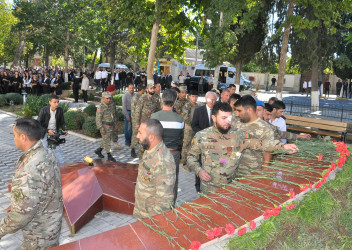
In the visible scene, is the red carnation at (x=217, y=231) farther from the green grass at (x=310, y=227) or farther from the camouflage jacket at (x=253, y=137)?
the camouflage jacket at (x=253, y=137)

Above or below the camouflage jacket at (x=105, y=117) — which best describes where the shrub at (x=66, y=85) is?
above

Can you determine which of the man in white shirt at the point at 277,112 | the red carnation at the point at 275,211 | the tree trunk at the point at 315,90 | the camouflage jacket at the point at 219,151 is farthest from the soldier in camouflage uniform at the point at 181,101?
the tree trunk at the point at 315,90

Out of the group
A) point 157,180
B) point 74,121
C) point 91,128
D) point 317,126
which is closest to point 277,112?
point 157,180

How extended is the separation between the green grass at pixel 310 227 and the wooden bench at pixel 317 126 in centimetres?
844

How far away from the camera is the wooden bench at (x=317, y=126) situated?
10953 millimetres

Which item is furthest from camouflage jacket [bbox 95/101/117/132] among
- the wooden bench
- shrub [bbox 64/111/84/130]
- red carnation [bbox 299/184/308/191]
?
the wooden bench

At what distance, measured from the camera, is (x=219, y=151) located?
3973mm

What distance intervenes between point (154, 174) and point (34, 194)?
1183 millimetres

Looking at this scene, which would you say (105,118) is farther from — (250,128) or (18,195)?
(18,195)

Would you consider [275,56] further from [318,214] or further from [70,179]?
[318,214]

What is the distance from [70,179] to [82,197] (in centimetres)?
48

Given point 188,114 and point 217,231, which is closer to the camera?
point 217,231

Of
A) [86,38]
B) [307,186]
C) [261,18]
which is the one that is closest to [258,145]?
[307,186]

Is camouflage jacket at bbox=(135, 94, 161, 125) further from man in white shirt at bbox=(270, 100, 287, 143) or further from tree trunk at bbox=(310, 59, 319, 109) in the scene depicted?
tree trunk at bbox=(310, 59, 319, 109)
